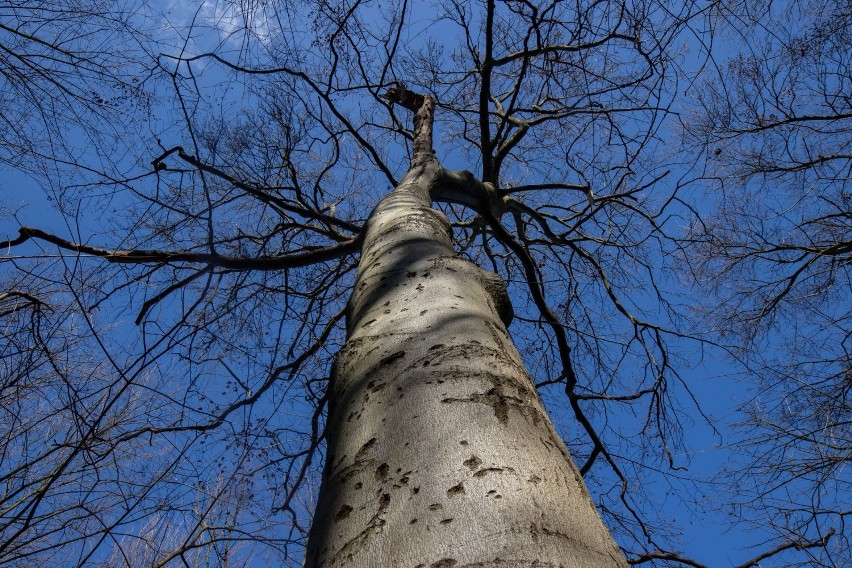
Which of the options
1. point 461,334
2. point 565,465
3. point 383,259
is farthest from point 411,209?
point 565,465

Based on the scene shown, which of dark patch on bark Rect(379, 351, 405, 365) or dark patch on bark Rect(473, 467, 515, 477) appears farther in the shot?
dark patch on bark Rect(379, 351, 405, 365)

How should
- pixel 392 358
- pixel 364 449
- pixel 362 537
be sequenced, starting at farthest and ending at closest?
pixel 392 358
pixel 364 449
pixel 362 537

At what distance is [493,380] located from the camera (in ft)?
2.97

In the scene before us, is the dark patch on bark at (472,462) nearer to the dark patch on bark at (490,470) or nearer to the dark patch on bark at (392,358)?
the dark patch on bark at (490,470)

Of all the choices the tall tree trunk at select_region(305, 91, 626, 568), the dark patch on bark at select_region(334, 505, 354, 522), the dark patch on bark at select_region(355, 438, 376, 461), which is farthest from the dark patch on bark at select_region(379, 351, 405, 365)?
the dark patch on bark at select_region(334, 505, 354, 522)

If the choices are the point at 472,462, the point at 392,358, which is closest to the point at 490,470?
the point at 472,462

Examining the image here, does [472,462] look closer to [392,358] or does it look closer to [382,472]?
[382,472]

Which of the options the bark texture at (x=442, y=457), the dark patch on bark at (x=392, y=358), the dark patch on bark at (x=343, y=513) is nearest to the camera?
the bark texture at (x=442, y=457)

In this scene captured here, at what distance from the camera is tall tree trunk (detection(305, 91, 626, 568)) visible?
59cm

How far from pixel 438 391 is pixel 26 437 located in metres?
2.55

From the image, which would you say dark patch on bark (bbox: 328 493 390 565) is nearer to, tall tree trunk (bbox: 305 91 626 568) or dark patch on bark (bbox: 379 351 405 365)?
tall tree trunk (bbox: 305 91 626 568)

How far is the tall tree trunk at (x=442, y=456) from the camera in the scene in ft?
1.94

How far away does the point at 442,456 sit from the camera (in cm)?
71

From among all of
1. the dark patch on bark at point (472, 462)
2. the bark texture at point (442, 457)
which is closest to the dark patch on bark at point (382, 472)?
the bark texture at point (442, 457)
